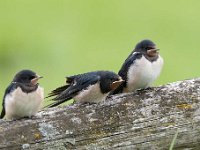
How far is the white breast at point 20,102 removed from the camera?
5.32m

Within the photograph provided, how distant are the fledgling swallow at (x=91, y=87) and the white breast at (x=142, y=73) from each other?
0.80 feet

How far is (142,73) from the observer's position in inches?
230

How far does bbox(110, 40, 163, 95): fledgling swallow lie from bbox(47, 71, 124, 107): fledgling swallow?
21 cm

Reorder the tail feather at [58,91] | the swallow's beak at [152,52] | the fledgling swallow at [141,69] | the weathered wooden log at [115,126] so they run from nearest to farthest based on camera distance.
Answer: the weathered wooden log at [115,126] → the tail feather at [58,91] → the fledgling swallow at [141,69] → the swallow's beak at [152,52]

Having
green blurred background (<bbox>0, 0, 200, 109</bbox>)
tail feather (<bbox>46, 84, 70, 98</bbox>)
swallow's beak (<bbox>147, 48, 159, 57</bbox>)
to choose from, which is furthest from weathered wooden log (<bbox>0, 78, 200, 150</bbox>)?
green blurred background (<bbox>0, 0, 200, 109</bbox>)

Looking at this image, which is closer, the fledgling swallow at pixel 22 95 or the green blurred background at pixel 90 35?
the fledgling swallow at pixel 22 95

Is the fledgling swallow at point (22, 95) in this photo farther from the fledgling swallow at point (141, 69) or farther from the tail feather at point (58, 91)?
the fledgling swallow at point (141, 69)

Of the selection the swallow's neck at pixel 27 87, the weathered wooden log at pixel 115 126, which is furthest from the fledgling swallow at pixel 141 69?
the weathered wooden log at pixel 115 126

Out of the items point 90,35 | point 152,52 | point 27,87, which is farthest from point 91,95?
point 90,35

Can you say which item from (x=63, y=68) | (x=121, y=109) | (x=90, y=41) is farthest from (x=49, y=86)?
(x=121, y=109)

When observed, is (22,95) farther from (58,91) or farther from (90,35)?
(90,35)

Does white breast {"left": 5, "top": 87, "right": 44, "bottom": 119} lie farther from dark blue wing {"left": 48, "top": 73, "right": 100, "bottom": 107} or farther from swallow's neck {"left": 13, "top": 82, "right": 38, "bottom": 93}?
dark blue wing {"left": 48, "top": 73, "right": 100, "bottom": 107}

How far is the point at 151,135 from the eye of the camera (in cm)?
496

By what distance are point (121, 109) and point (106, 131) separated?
0.15m
